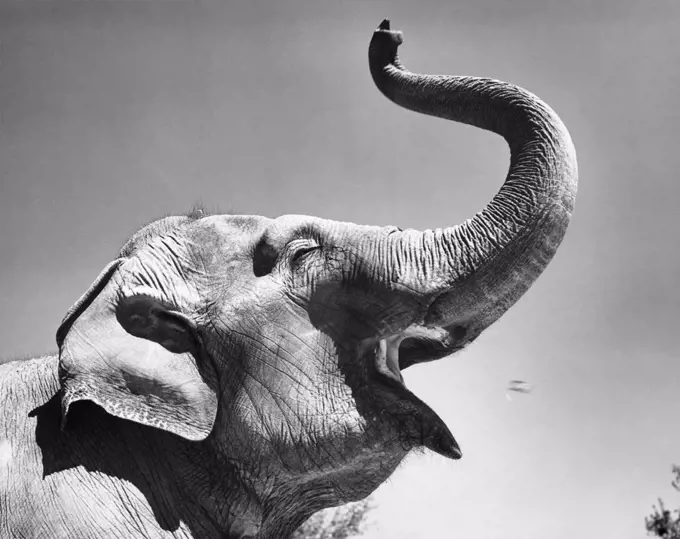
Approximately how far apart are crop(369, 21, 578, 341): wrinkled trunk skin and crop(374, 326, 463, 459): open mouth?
137 millimetres

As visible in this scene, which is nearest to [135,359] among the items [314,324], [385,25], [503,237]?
[314,324]

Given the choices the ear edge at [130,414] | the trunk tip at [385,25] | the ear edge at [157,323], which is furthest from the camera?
the trunk tip at [385,25]

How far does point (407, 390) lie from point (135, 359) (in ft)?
2.75

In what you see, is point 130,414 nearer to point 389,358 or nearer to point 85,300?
point 85,300

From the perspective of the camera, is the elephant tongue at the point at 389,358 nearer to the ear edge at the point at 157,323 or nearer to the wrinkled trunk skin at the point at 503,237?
the wrinkled trunk skin at the point at 503,237

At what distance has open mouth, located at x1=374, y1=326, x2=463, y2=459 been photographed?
113 inches

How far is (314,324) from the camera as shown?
2.98m

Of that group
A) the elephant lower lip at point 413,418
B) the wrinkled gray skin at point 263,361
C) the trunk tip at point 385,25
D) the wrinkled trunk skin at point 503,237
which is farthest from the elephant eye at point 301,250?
the trunk tip at point 385,25

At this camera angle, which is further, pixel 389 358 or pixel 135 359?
pixel 389 358

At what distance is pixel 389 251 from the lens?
3.01 metres

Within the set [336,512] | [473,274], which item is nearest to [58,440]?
[473,274]

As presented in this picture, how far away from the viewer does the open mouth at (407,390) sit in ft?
9.41

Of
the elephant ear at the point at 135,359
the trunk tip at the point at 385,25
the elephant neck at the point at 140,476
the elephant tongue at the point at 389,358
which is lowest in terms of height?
the elephant neck at the point at 140,476

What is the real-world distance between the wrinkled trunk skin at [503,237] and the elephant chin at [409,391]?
0.14 metres
